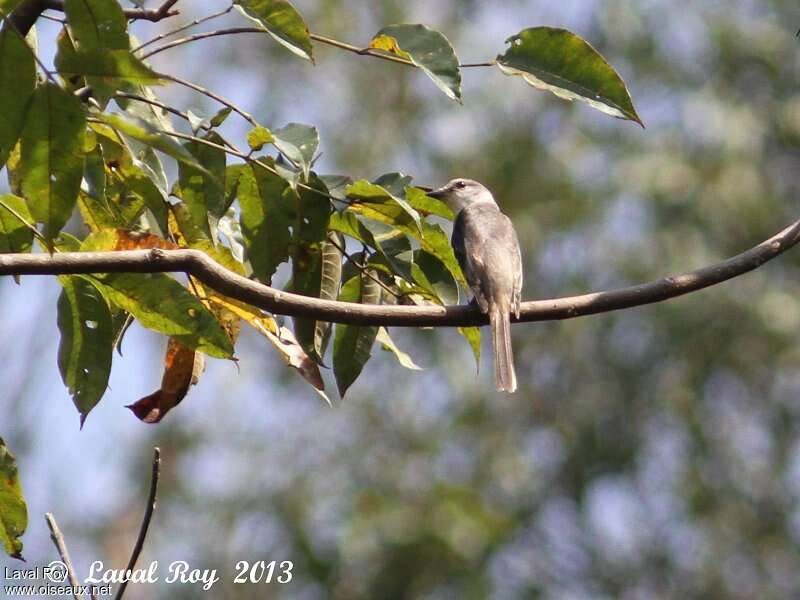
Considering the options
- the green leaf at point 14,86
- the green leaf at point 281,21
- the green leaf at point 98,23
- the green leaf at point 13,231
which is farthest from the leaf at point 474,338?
the green leaf at point 14,86

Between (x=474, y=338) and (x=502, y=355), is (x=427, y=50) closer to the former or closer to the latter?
(x=474, y=338)

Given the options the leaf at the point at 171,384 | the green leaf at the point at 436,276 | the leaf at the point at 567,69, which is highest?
the leaf at the point at 567,69

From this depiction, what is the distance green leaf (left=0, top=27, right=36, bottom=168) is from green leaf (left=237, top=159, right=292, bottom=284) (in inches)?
36.8

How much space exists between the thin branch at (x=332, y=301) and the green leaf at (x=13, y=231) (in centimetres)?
45

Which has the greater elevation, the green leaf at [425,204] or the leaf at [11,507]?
the green leaf at [425,204]

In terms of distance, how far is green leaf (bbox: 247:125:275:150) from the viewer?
325 cm

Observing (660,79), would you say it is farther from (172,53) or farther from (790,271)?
(172,53)

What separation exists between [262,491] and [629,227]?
222 inches

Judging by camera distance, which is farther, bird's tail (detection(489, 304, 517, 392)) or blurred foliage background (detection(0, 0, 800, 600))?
blurred foliage background (detection(0, 0, 800, 600))

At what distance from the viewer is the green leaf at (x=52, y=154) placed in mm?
2564

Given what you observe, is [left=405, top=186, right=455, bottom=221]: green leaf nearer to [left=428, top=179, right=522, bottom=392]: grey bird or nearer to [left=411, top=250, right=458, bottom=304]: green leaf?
[left=411, top=250, right=458, bottom=304]: green leaf


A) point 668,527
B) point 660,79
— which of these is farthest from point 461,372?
point 660,79

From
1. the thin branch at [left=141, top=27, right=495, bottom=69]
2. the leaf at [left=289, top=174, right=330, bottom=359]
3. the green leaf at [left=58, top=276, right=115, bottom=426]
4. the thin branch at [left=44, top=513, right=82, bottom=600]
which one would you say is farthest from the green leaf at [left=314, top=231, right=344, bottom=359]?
the thin branch at [left=44, top=513, right=82, bottom=600]

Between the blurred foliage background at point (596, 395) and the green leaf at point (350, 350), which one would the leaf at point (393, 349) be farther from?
the blurred foliage background at point (596, 395)
